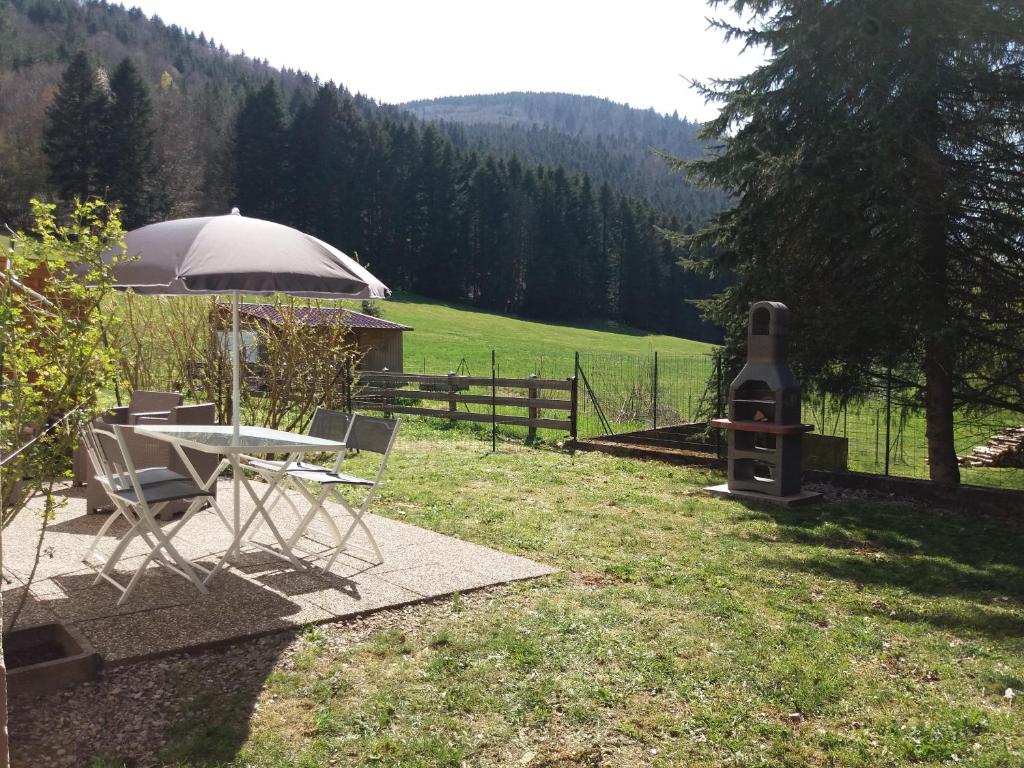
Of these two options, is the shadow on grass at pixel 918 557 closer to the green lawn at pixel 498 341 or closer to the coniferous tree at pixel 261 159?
the green lawn at pixel 498 341

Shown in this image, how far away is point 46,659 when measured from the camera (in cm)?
398

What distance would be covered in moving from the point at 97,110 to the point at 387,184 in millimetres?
23125

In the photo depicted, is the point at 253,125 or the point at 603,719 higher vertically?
the point at 253,125

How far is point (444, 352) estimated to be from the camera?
38031mm

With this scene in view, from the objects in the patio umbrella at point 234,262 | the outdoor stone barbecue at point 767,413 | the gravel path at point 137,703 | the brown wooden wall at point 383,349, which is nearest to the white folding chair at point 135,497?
the patio umbrella at point 234,262

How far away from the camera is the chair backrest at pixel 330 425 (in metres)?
6.15

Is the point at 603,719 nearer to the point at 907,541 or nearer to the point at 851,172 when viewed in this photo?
the point at 907,541

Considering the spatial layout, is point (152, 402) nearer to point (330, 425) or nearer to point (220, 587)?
point (330, 425)

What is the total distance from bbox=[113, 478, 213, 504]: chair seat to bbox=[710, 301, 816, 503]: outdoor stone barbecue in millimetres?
5766

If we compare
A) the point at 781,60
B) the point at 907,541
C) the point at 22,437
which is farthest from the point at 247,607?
the point at 781,60

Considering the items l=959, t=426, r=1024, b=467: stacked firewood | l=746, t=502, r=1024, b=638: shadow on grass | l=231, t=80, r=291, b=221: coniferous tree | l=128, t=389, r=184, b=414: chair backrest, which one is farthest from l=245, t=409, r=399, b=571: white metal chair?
l=231, t=80, r=291, b=221: coniferous tree

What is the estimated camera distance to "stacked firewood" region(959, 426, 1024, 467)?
14188 mm

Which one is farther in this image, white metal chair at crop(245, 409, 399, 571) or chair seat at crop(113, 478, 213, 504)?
white metal chair at crop(245, 409, 399, 571)

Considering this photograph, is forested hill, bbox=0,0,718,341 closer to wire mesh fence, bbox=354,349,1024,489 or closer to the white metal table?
wire mesh fence, bbox=354,349,1024,489
